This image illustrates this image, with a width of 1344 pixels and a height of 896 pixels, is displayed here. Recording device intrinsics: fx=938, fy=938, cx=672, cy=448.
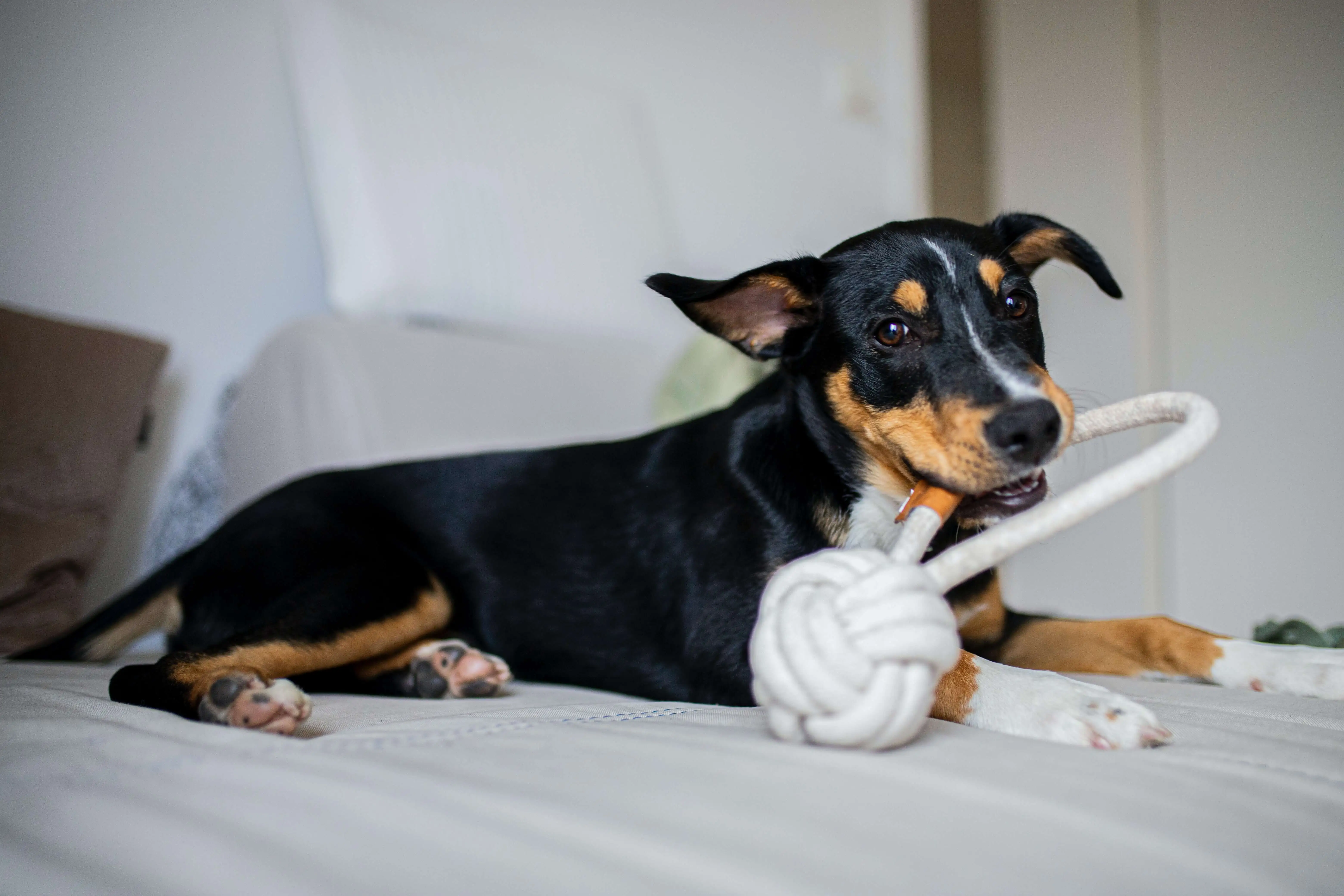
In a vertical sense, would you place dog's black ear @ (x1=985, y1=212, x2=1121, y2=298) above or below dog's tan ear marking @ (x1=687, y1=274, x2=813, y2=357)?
above

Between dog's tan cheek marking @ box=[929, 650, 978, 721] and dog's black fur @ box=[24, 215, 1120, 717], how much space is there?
0.85ft

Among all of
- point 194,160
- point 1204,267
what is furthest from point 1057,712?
point 1204,267

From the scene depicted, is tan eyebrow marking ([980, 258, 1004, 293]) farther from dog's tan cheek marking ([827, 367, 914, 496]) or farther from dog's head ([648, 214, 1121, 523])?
dog's tan cheek marking ([827, 367, 914, 496])

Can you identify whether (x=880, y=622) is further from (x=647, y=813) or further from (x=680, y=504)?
(x=680, y=504)

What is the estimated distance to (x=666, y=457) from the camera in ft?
6.32

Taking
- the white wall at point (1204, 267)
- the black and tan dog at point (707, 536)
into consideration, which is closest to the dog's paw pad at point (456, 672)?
the black and tan dog at point (707, 536)

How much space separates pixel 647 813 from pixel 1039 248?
1418 millimetres

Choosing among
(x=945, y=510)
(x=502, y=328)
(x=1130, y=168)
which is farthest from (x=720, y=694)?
(x=1130, y=168)

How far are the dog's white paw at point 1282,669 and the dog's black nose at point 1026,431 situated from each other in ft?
1.78

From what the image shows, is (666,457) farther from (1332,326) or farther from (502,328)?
(1332,326)

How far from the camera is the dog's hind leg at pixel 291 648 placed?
1.23 meters

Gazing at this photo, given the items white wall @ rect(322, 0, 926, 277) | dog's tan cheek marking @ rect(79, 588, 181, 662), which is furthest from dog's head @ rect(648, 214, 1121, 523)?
white wall @ rect(322, 0, 926, 277)

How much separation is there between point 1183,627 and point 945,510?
68 cm

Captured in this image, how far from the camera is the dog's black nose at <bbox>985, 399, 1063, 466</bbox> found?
1259 millimetres
